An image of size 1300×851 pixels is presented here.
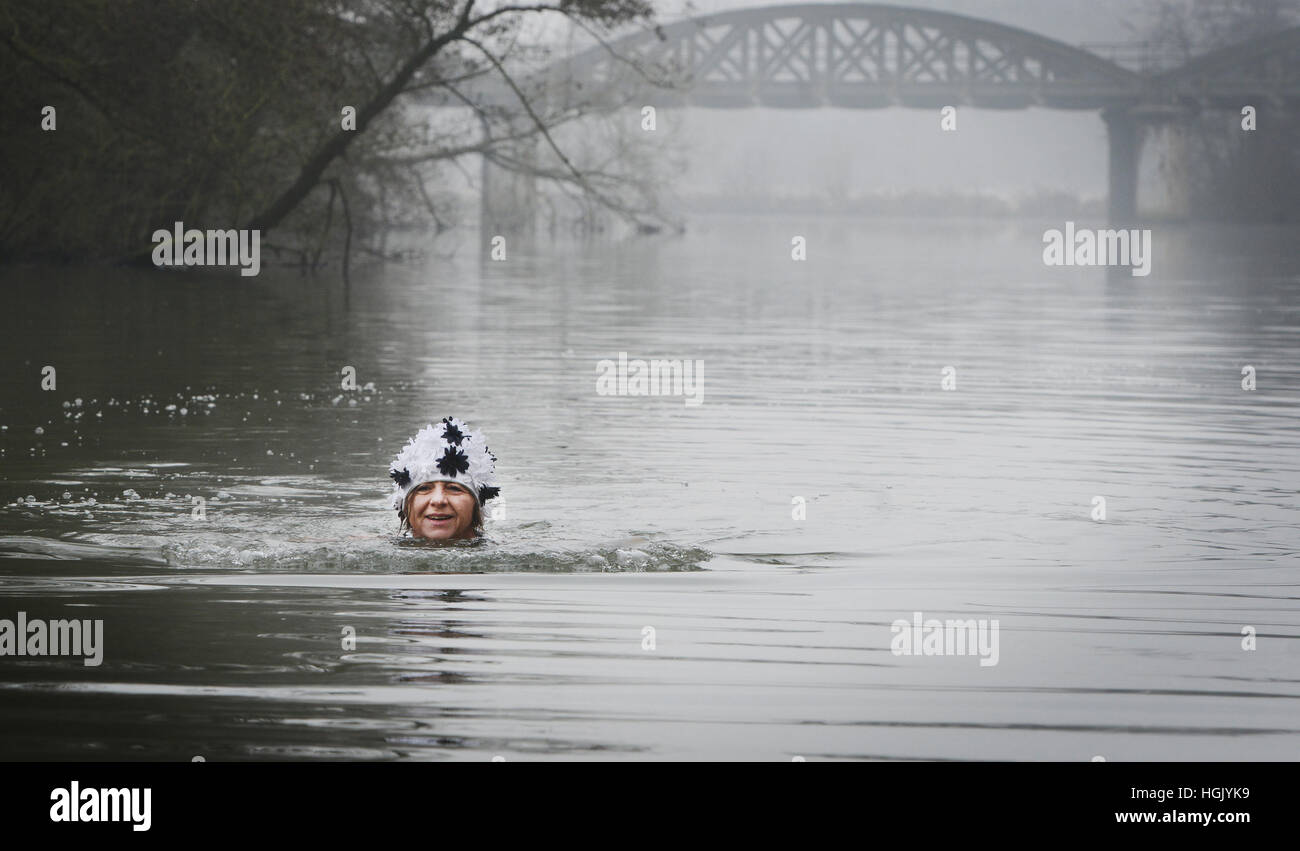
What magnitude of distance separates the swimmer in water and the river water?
0.74 ft

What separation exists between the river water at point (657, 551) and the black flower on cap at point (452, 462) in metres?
0.43

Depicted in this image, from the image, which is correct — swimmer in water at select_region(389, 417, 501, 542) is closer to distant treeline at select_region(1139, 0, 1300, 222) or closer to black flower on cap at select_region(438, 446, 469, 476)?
black flower on cap at select_region(438, 446, 469, 476)

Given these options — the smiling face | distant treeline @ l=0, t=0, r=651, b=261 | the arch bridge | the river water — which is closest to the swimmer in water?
the smiling face

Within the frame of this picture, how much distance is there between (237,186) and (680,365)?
1995cm

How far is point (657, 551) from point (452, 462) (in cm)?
120

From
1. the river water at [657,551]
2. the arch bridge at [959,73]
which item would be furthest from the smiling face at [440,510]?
the arch bridge at [959,73]

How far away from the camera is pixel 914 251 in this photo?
70.5m

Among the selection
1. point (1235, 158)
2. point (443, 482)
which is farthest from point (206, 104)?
point (1235, 158)

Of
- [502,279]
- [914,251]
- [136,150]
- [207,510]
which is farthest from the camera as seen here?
[914,251]

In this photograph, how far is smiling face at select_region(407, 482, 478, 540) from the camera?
1097 cm
